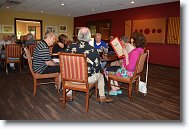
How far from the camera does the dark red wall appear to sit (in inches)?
289

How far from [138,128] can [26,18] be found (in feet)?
35.6

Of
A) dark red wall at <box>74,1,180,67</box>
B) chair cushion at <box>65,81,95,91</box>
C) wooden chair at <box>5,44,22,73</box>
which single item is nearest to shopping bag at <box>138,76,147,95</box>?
chair cushion at <box>65,81,95,91</box>

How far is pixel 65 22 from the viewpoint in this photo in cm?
1280

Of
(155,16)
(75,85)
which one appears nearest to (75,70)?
(75,85)

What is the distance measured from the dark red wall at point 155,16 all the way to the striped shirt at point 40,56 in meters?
5.77

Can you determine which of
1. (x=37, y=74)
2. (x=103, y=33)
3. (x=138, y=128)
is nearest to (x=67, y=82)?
(x=37, y=74)

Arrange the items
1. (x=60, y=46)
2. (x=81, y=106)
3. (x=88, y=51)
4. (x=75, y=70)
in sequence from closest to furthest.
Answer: (x=75, y=70), (x=88, y=51), (x=81, y=106), (x=60, y=46)

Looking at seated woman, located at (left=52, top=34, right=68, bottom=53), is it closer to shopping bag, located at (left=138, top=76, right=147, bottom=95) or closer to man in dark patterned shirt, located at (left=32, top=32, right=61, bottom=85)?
man in dark patterned shirt, located at (left=32, top=32, right=61, bottom=85)

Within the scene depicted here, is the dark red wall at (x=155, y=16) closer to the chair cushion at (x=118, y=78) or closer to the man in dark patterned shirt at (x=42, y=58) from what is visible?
the chair cushion at (x=118, y=78)

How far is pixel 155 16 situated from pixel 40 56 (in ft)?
20.6

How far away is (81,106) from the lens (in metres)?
3.10

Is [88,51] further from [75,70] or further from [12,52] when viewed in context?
[12,52]

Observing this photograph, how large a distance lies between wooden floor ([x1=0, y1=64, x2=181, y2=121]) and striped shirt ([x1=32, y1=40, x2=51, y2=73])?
1.95ft

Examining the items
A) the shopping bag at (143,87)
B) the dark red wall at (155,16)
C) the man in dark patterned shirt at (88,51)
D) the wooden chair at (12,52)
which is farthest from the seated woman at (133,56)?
the dark red wall at (155,16)
